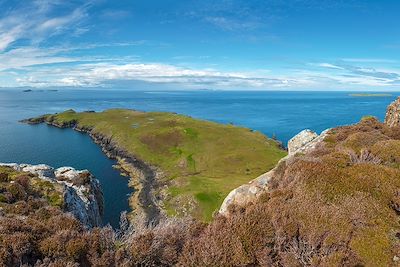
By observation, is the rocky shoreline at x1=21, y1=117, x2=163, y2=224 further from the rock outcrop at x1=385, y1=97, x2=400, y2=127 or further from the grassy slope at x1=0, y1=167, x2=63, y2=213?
the rock outcrop at x1=385, y1=97, x2=400, y2=127

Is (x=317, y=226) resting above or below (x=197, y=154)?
above

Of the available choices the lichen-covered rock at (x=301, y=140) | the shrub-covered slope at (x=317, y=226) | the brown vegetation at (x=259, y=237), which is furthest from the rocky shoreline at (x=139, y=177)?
the shrub-covered slope at (x=317, y=226)

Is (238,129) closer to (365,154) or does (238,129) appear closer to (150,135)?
(150,135)

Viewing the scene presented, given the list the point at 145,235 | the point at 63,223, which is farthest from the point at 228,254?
the point at 63,223

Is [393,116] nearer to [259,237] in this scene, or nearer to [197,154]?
[259,237]

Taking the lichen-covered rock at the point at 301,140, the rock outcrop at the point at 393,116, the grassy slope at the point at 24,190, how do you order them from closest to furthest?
1. the grassy slope at the point at 24,190
2. the rock outcrop at the point at 393,116
3. the lichen-covered rock at the point at 301,140

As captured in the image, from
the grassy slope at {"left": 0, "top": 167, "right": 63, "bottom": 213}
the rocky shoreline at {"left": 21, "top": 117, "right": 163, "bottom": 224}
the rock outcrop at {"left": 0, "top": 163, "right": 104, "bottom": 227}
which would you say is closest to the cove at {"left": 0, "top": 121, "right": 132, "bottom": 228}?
the rocky shoreline at {"left": 21, "top": 117, "right": 163, "bottom": 224}

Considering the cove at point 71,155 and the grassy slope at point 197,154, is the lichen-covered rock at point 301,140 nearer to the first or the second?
the grassy slope at point 197,154

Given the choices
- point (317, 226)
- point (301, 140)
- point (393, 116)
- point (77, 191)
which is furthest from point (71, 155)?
point (317, 226)
